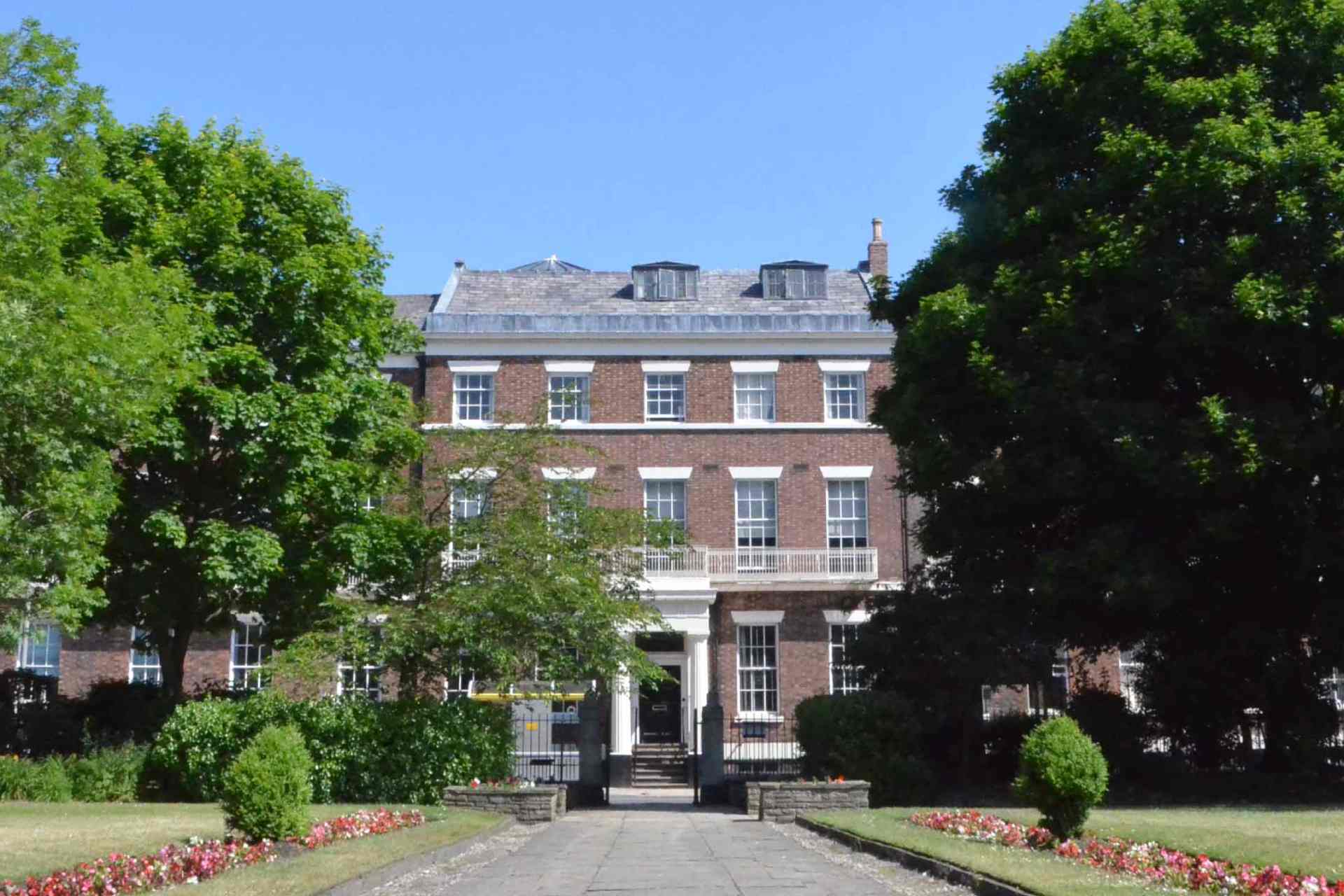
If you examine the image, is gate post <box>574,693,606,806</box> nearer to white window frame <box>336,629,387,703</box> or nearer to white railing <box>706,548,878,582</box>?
white window frame <box>336,629,387,703</box>

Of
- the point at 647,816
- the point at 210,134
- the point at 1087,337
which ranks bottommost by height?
the point at 647,816

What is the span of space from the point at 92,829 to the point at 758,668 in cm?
2410

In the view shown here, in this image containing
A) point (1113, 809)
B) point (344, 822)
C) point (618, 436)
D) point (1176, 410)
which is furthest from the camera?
point (618, 436)

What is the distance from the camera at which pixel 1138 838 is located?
48.6ft

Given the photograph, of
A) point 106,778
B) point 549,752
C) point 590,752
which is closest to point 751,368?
point 549,752

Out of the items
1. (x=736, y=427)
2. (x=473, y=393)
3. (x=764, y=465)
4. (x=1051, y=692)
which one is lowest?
(x=1051, y=692)

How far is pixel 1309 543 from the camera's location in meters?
21.3

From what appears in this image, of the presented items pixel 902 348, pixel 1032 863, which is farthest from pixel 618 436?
pixel 1032 863

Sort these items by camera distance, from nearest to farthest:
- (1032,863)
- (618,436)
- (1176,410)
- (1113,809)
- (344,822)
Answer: (1032,863) → (344,822) → (1113,809) → (1176,410) → (618,436)

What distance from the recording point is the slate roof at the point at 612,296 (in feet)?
140

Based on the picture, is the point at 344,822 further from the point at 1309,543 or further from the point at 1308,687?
the point at 1308,687

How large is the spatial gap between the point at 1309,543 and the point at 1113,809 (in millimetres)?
5058

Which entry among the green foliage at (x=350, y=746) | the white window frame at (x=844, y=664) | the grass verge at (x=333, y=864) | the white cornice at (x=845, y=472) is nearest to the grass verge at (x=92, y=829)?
the grass verge at (x=333, y=864)

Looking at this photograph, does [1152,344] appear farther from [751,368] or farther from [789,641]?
[751,368]
